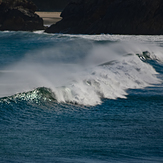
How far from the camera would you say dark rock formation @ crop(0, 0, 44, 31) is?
57750 mm

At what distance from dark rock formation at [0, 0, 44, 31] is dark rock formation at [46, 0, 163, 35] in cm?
483

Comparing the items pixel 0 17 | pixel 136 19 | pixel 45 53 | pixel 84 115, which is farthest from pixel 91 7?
pixel 84 115

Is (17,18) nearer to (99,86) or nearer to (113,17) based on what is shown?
(113,17)

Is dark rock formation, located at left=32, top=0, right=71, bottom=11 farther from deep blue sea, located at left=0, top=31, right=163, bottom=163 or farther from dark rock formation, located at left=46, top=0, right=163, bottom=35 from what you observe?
deep blue sea, located at left=0, top=31, right=163, bottom=163

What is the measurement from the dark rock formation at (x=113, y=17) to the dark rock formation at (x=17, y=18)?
483 cm

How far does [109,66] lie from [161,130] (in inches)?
349

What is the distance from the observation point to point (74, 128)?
27.1 feet

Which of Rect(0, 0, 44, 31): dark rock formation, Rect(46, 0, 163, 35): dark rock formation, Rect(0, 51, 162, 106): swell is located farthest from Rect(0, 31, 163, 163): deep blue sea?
Rect(0, 0, 44, 31): dark rock formation

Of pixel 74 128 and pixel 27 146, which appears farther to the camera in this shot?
pixel 74 128

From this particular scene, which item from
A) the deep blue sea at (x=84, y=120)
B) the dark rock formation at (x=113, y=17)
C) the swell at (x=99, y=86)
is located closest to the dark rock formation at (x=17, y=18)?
the dark rock formation at (x=113, y=17)

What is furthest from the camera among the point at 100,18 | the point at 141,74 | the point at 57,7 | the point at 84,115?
the point at 57,7

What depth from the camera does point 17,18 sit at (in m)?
57.9

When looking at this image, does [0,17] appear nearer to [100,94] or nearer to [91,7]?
[91,7]

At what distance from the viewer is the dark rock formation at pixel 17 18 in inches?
2274
